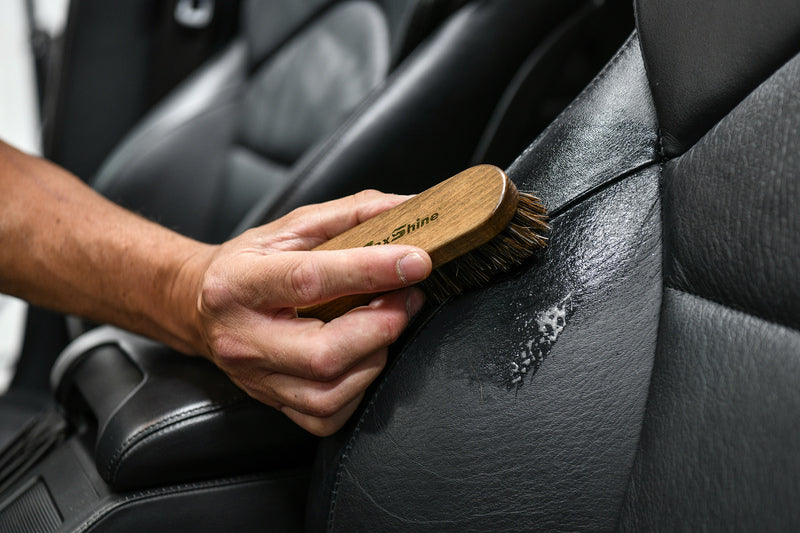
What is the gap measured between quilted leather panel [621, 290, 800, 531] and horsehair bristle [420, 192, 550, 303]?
93 mm

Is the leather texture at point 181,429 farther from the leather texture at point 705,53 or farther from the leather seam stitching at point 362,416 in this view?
the leather texture at point 705,53

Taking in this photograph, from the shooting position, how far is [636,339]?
45 centimetres

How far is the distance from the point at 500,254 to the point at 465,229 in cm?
4

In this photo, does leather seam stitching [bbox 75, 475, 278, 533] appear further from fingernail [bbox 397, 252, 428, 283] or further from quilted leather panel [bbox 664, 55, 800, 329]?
quilted leather panel [bbox 664, 55, 800, 329]

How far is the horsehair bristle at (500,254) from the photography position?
49cm

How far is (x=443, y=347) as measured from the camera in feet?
1.68

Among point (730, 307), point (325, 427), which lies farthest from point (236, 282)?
point (730, 307)

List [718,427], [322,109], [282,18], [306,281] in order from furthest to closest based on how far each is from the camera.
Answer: [282,18] < [322,109] < [306,281] < [718,427]

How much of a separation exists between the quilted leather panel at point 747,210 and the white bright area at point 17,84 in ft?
5.88

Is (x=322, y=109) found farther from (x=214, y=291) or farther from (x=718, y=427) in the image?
(x=718, y=427)

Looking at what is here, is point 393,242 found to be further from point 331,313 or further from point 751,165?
point 751,165

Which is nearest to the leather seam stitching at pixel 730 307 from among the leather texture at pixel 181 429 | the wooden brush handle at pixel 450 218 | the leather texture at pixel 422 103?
the wooden brush handle at pixel 450 218

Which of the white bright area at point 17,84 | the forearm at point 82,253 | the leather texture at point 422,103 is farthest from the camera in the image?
the white bright area at point 17,84

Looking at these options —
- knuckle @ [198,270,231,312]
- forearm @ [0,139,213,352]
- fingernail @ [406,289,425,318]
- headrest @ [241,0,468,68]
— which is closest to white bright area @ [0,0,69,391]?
headrest @ [241,0,468,68]
